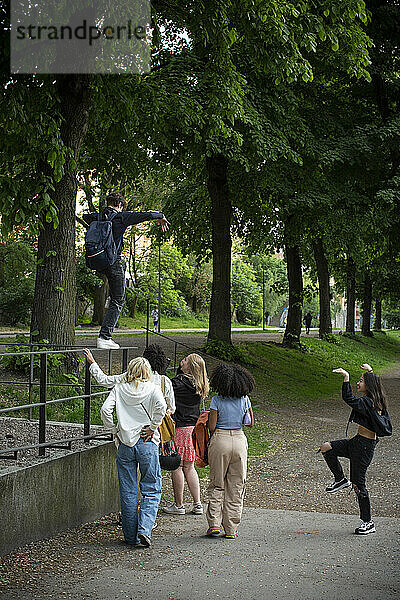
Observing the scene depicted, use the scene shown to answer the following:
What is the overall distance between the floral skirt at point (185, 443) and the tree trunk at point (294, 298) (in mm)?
21881

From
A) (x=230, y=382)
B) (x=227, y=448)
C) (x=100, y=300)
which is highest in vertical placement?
(x=100, y=300)

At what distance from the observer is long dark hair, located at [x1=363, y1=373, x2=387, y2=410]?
7.12 meters

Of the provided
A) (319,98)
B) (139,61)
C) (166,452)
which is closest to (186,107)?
(139,61)

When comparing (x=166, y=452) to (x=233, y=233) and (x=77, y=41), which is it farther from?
(x=233, y=233)

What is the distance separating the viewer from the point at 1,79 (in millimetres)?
10758

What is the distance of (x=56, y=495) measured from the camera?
6.65 meters

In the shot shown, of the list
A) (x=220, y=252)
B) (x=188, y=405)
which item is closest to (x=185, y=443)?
(x=188, y=405)

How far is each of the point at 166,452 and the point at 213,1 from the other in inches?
318

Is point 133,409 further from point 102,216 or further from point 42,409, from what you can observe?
point 102,216

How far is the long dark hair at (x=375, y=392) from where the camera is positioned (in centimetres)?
712

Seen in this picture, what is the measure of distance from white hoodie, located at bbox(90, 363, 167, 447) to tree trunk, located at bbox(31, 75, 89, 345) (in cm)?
530

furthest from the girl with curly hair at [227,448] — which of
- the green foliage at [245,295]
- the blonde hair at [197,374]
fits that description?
the green foliage at [245,295]

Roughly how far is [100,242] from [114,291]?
66 centimetres

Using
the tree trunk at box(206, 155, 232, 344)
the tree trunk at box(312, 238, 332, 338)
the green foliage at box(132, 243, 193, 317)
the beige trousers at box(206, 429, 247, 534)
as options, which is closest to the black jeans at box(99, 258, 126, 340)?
the beige trousers at box(206, 429, 247, 534)
